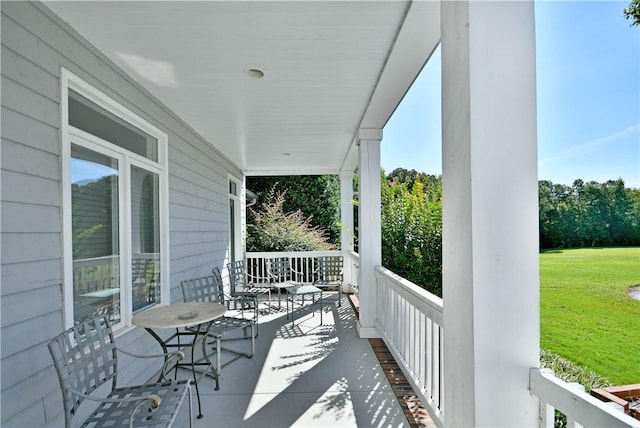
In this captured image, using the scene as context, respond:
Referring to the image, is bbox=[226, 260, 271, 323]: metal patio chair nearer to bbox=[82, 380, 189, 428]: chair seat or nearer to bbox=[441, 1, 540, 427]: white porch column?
bbox=[82, 380, 189, 428]: chair seat

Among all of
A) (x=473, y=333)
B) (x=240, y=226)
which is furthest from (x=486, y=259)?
(x=240, y=226)

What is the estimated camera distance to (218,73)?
2855 millimetres

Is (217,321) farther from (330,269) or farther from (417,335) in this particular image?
(330,269)

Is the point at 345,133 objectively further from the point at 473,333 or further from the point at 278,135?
the point at 473,333

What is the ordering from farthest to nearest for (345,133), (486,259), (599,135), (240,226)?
(240,226) → (345,133) → (599,135) → (486,259)

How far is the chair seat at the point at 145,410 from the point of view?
5.67ft

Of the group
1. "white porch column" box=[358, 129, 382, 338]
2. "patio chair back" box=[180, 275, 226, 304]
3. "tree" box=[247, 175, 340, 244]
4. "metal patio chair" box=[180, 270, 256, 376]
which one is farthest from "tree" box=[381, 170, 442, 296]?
"tree" box=[247, 175, 340, 244]

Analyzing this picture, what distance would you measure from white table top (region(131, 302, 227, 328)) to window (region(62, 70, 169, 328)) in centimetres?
32

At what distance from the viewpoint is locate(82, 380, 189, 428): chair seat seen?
68.1 inches

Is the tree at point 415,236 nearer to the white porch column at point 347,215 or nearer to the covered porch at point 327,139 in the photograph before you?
the covered porch at point 327,139

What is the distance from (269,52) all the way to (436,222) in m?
2.83

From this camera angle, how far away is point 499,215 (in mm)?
1193

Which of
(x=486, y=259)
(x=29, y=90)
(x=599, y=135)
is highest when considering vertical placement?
(x=29, y=90)

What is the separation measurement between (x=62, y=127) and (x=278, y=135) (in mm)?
2894
